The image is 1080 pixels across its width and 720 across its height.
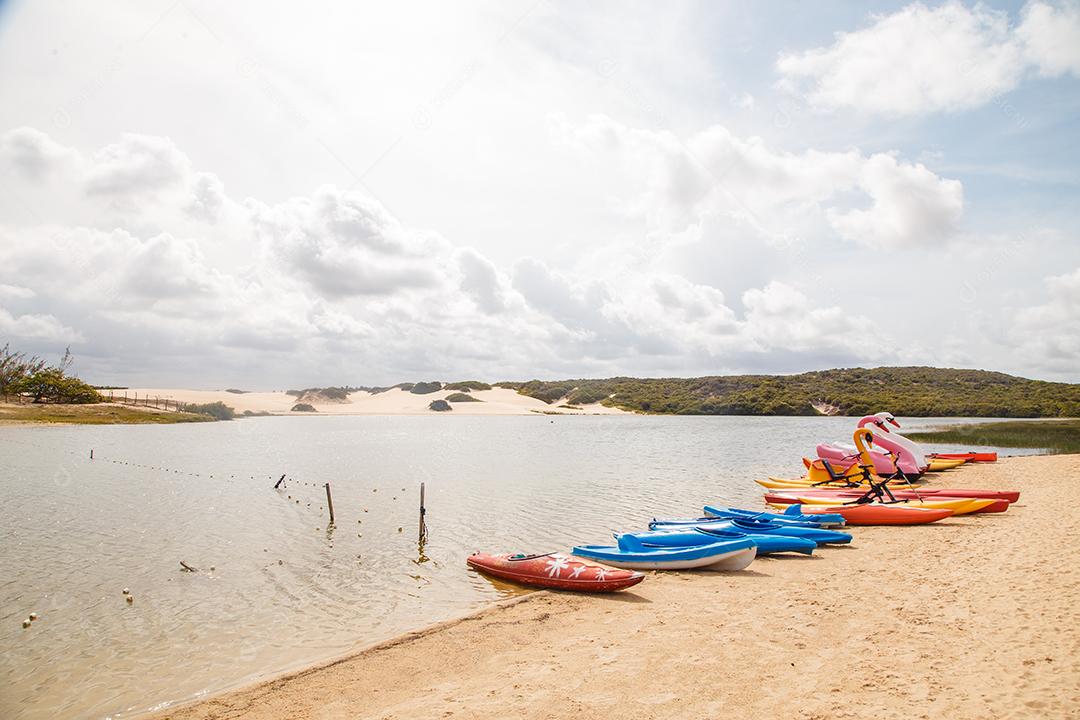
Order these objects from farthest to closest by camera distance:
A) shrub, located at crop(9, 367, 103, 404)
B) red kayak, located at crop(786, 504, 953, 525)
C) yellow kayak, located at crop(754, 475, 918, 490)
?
1. shrub, located at crop(9, 367, 103, 404)
2. yellow kayak, located at crop(754, 475, 918, 490)
3. red kayak, located at crop(786, 504, 953, 525)

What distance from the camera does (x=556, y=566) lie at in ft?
41.1

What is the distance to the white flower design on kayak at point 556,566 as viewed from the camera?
12.4 m

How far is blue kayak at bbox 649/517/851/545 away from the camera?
15.4m

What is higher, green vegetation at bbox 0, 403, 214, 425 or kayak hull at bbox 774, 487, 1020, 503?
green vegetation at bbox 0, 403, 214, 425

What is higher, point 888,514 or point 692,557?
point 888,514

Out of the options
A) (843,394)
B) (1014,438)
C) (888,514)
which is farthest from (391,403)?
(888,514)

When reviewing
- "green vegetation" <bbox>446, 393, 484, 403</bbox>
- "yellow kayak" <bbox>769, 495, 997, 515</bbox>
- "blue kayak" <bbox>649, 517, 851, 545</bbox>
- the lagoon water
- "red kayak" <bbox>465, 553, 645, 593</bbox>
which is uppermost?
"green vegetation" <bbox>446, 393, 484, 403</bbox>

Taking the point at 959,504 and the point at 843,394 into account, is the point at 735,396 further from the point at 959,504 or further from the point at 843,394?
the point at 959,504

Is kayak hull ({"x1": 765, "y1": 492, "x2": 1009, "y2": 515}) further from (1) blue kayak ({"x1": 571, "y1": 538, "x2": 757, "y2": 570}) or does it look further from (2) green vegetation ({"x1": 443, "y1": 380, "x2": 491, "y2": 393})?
(2) green vegetation ({"x1": 443, "y1": 380, "x2": 491, "y2": 393})

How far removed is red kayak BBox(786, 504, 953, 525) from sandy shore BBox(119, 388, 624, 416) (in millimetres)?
105795

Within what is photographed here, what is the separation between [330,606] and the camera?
11.7 metres

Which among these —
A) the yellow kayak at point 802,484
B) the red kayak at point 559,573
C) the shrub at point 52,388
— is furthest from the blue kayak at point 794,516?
the shrub at point 52,388

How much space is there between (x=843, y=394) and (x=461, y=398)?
88015 mm

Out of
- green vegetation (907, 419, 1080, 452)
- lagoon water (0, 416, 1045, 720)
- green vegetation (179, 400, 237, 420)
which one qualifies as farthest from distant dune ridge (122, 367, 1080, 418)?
lagoon water (0, 416, 1045, 720)
